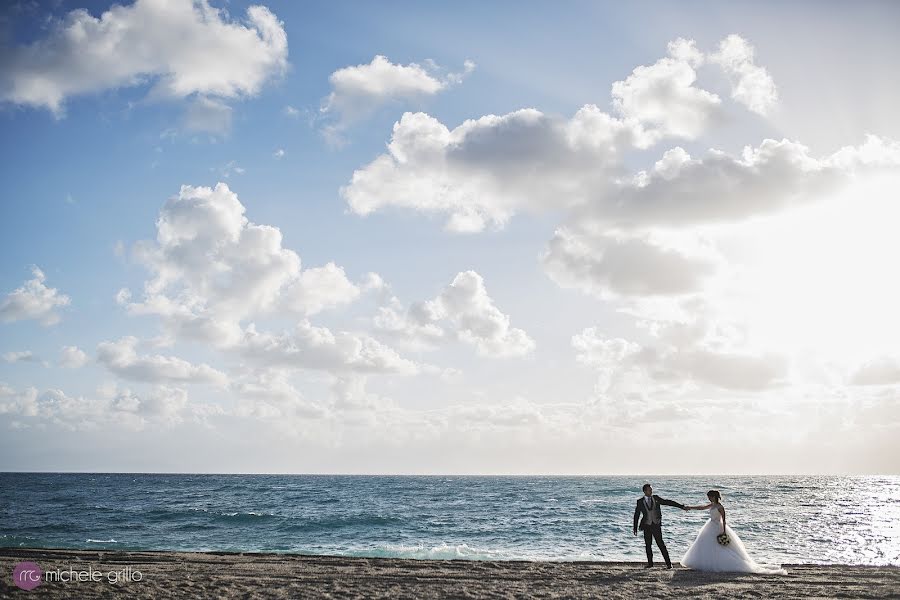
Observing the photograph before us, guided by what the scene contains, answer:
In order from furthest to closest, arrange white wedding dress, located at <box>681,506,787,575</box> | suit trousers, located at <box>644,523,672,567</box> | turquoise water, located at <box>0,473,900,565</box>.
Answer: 1. turquoise water, located at <box>0,473,900,565</box>
2. suit trousers, located at <box>644,523,672,567</box>
3. white wedding dress, located at <box>681,506,787,575</box>

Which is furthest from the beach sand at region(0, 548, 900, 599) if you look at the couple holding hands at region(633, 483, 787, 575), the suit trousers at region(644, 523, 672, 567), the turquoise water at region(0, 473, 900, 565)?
the turquoise water at region(0, 473, 900, 565)

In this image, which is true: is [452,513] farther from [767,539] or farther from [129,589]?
[129,589]

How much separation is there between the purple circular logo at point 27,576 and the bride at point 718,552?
14.9m

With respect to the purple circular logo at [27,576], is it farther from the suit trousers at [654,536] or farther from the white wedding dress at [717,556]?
the white wedding dress at [717,556]

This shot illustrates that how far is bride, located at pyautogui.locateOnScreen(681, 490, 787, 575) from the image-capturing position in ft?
49.4

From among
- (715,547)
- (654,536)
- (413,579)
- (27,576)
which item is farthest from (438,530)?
(27,576)

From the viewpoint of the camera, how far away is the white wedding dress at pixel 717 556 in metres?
15.0

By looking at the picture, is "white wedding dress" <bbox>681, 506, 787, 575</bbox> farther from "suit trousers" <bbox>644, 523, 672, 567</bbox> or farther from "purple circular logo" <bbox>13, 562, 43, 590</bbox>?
"purple circular logo" <bbox>13, 562, 43, 590</bbox>

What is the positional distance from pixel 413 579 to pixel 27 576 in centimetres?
837

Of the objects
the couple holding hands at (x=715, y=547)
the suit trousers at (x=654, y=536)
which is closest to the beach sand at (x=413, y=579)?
the suit trousers at (x=654, y=536)

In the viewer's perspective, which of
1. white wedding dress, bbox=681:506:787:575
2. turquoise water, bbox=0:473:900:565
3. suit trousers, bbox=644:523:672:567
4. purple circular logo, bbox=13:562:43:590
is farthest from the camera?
turquoise water, bbox=0:473:900:565

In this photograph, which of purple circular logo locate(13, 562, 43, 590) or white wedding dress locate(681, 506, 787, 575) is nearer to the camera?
purple circular logo locate(13, 562, 43, 590)

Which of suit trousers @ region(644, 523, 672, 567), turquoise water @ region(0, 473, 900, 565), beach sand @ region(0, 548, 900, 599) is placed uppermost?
suit trousers @ region(644, 523, 672, 567)

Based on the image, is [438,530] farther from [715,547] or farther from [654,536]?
[715,547]
